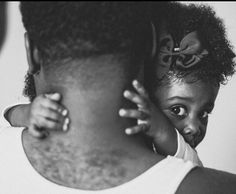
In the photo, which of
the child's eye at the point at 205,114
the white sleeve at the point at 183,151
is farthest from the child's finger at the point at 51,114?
the child's eye at the point at 205,114

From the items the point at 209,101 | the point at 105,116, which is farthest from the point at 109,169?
the point at 209,101

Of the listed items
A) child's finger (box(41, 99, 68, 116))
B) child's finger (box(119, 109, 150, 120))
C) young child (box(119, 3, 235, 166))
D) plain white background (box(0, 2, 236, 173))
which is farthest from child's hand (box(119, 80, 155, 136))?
plain white background (box(0, 2, 236, 173))

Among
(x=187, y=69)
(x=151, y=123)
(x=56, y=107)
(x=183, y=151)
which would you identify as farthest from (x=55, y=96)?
(x=187, y=69)

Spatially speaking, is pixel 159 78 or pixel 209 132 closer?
pixel 159 78

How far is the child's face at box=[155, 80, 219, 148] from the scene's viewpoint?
1.14 m

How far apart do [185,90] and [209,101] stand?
10cm

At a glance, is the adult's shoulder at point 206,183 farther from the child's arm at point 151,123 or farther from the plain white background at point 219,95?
the plain white background at point 219,95

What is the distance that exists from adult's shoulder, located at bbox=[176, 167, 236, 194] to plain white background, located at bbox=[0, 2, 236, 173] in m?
0.62

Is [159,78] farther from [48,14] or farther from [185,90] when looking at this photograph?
[48,14]

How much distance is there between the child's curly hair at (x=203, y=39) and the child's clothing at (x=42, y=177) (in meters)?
0.44

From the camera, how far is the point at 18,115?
110 centimetres

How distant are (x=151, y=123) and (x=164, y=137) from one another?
9 cm

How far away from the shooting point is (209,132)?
4.50 ft

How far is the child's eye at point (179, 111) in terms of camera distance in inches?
45.6
